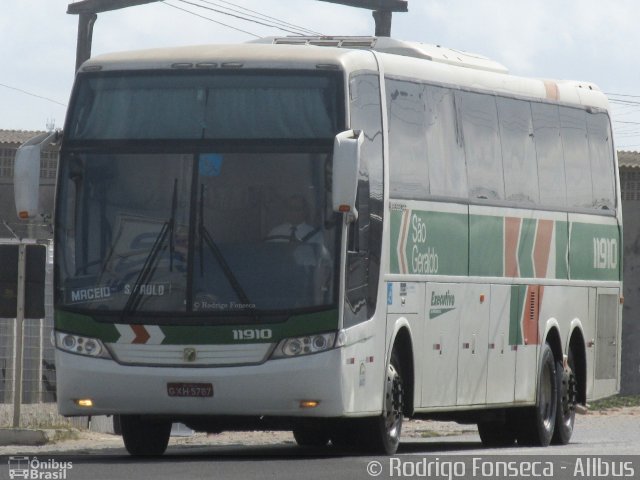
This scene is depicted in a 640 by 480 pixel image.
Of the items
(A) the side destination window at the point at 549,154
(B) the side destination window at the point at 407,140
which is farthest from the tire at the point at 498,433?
(B) the side destination window at the point at 407,140

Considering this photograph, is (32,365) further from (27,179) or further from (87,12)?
(27,179)

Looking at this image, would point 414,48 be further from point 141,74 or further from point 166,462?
point 166,462

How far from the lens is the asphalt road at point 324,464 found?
44.2 ft

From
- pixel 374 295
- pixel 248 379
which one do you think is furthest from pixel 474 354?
pixel 248 379

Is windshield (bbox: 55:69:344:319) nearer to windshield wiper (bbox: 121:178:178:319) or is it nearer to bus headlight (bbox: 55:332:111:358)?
windshield wiper (bbox: 121:178:178:319)

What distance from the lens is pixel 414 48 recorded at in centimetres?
1817

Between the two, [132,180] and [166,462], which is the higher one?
[132,180]

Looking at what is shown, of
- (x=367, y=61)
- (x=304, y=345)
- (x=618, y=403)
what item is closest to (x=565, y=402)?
(x=367, y=61)

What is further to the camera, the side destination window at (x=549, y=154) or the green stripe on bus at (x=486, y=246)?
the side destination window at (x=549, y=154)

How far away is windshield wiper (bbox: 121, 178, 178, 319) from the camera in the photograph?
15.3 meters

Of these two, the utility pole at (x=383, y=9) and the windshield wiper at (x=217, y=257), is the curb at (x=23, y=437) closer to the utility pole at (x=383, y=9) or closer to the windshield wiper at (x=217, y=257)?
the windshield wiper at (x=217, y=257)

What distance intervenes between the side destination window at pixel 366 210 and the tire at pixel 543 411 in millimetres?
4940

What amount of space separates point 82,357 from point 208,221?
158 cm

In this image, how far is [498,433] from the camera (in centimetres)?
2098
